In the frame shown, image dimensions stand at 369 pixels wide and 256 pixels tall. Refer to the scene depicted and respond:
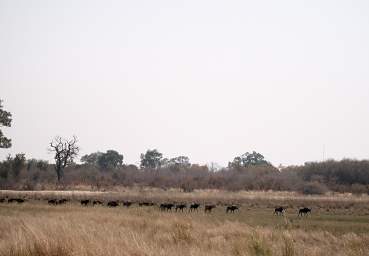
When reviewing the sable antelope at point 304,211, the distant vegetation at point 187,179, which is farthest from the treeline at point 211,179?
the sable antelope at point 304,211

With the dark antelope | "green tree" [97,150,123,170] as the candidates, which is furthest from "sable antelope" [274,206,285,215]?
"green tree" [97,150,123,170]

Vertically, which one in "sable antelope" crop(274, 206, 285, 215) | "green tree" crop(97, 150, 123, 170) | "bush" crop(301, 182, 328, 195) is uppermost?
"green tree" crop(97, 150, 123, 170)

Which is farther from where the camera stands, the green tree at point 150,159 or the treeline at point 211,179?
the green tree at point 150,159

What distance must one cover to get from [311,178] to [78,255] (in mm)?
91428

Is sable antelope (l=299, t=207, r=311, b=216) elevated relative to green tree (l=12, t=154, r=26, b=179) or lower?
lower

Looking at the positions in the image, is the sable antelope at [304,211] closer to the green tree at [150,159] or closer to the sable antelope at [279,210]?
the sable antelope at [279,210]

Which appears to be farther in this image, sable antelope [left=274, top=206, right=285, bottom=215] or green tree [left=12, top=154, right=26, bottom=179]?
green tree [left=12, top=154, right=26, bottom=179]

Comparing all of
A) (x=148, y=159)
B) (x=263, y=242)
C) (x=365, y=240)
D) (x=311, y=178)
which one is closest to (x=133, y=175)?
(x=311, y=178)

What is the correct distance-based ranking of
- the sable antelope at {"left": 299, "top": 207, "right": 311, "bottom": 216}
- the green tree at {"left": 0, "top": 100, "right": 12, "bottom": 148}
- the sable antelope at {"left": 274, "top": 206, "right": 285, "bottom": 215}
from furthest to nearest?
the green tree at {"left": 0, "top": 100, "right": 12, "bottom": 148}, the sable antelope at {"left": 274, "top": 206, "right": 285, "bottom": 215}, the sable antelope at {"left": 299, "top": 207, "right": 311, "bottom": 216}

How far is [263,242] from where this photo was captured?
1309 cm

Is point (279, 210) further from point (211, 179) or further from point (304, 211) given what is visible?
point (211, 179)

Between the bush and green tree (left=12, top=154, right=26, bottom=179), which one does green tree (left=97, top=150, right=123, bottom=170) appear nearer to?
green tree (left=12, top=154, right=26, bottom=179)

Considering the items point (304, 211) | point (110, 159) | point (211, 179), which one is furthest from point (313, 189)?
point (110, 159)

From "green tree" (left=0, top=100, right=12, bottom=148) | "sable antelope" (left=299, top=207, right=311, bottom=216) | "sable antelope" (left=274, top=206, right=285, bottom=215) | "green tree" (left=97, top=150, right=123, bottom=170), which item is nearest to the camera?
"sable antelope" (left=299, top=207, right=311, bottom=216)
